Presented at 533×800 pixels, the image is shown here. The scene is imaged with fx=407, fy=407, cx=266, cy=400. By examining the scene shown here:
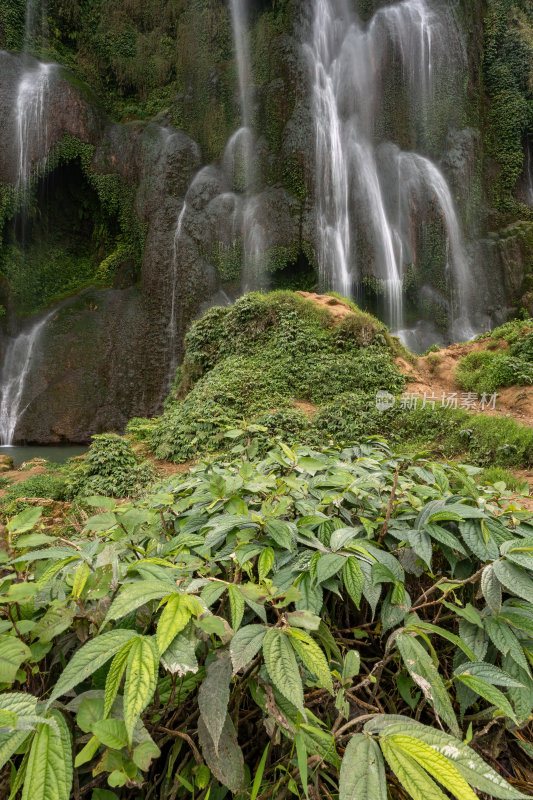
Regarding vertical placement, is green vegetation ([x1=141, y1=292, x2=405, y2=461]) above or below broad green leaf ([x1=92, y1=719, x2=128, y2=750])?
above

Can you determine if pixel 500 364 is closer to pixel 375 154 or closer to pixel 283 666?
pixel 283 666

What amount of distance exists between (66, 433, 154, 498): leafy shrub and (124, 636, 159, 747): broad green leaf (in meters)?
5.06

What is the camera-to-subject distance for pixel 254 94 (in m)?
16.6

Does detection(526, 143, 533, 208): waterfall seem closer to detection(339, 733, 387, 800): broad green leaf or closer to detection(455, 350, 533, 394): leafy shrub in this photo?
detection(455, 350, 533, 394): leafy shrub

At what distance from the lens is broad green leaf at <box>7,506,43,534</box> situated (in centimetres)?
93

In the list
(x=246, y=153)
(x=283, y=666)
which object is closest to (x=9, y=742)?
(x=283, y=666)

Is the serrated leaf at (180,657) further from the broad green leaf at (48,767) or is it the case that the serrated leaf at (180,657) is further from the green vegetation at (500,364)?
the green vegetation at (500,364)

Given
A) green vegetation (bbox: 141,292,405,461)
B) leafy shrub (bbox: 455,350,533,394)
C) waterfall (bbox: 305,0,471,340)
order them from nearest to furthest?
leafy shrub (bbox: 455,350,533,394) < green vegetation (bbox: 141,292,405,461) < waterfall (bbox: 305,0,471,340)

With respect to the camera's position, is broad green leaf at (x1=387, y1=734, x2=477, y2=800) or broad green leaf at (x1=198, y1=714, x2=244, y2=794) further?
broad green leaf at (x1=198, y1=714, x2=244, y2=794)

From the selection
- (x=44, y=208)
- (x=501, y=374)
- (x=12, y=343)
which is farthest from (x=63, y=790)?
(x=44, y=208)

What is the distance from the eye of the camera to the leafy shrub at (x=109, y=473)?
5.63 m

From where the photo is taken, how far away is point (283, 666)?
65cm

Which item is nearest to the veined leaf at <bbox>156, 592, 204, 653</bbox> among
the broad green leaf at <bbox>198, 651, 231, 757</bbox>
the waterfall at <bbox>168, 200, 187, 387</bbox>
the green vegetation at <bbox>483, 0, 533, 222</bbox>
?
the broad green leaf at <bbox>198, 651, 231, 757</bbox>

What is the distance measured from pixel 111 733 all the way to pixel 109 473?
5.86 metres
